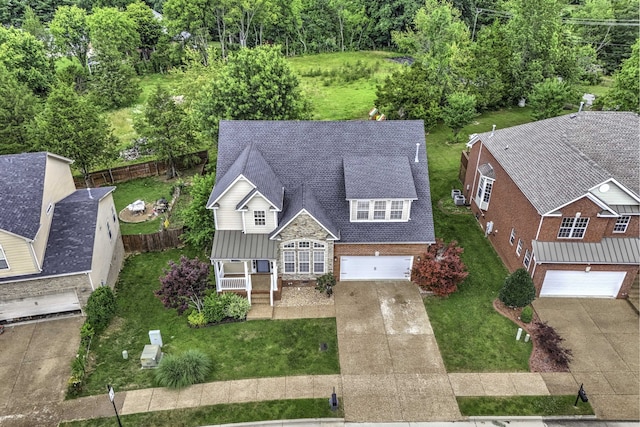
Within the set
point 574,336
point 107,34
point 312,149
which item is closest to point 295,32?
point 107,34

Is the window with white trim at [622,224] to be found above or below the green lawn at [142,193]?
above

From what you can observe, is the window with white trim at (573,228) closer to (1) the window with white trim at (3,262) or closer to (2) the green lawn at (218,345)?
(2) the green lawn at (218,345)

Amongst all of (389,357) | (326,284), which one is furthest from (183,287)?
(389,357)

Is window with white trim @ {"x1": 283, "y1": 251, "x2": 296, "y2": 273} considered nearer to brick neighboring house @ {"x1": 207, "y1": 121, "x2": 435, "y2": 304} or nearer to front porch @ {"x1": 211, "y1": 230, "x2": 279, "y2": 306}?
brick neighboring house @ {"x1": 207, "y1": 121, "x2": 435, "y2": 304}

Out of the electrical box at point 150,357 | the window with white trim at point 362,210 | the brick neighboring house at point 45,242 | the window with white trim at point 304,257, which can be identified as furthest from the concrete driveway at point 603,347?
the brick neighboring house at point 45,242

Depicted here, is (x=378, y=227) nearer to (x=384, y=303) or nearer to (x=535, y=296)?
(x=384, y=303)

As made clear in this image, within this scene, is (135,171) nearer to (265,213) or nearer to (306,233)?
(265,213)
